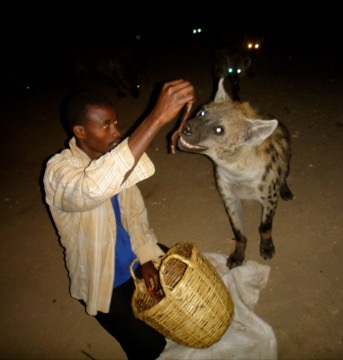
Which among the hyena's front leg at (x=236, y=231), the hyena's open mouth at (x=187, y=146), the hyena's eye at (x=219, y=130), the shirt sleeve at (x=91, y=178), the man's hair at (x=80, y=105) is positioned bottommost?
the hyena's front leg at (x=236, y=231)

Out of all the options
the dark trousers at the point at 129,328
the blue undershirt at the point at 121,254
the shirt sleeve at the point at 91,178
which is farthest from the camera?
the blue undershirt at the point at 121,254

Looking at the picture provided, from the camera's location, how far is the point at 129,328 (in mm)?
1935

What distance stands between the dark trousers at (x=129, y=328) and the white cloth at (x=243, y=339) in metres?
0.19

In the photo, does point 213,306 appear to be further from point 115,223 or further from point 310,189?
point 310,189

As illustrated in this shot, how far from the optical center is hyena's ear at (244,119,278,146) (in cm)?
202

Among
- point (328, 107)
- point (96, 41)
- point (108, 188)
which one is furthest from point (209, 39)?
point (108, 188)

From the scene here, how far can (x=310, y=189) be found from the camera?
10.2 feet

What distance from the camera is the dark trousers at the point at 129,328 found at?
1.94 meters

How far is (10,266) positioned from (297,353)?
95.9 inches

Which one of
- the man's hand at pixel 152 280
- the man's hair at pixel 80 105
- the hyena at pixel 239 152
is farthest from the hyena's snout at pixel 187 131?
the man's hand at pixel 152 280

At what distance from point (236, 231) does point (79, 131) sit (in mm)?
1459

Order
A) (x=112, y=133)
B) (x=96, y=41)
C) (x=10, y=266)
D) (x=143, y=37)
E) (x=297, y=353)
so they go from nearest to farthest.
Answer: (x=112, y=133)
(x=297, y=353)
(x=10, y=266)
(x=96, y=41)
(x=143, y=37)

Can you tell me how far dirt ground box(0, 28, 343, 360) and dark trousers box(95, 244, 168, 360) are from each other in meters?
0.37

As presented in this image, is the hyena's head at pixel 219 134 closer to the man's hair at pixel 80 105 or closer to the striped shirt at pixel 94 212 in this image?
the striped shirt at pixel 94 212
